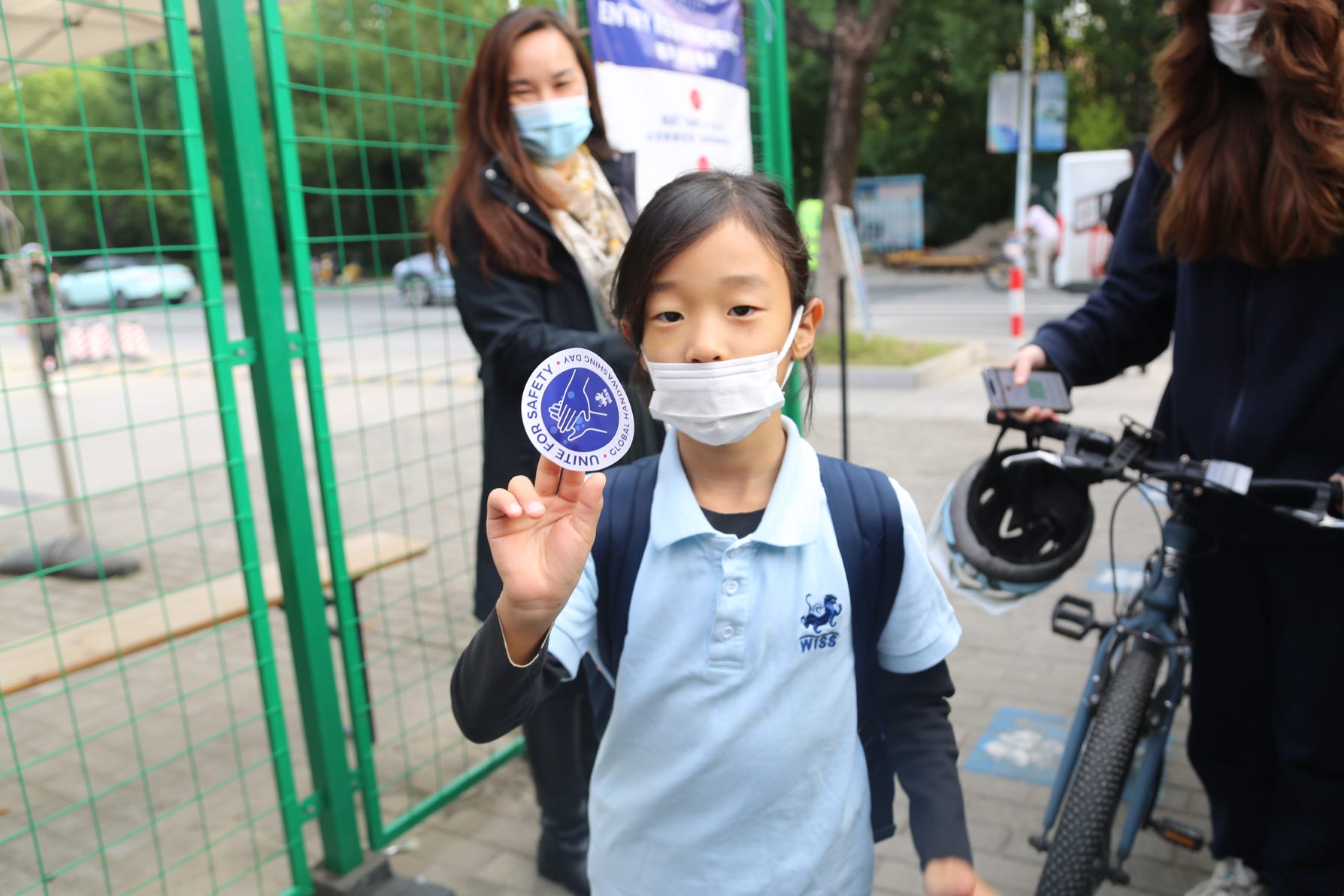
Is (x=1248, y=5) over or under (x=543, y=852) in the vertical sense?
over

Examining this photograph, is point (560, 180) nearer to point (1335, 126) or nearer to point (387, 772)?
point (1335, 126)

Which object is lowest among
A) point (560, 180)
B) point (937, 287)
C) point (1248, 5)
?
point (937, 287)

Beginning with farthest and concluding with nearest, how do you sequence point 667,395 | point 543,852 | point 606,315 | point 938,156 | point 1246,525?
point 938,156
point 543,852
point 606,315
point 1246,525
point 667,395

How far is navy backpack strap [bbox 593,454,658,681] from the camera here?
1444 millimetres

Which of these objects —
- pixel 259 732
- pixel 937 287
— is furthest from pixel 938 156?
pixel 259 732

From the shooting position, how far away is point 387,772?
3.37 meters

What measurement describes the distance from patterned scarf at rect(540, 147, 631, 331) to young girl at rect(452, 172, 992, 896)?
0.93 metres

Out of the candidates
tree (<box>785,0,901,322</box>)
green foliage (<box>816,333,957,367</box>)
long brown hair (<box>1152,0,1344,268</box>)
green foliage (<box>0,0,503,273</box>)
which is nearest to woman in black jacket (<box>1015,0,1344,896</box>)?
long brown hair (<box>1152,0,1344,268</box>)

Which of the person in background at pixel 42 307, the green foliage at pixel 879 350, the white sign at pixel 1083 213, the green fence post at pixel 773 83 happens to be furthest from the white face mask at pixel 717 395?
the white sign at pixel 1083 213

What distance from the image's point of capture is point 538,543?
120 centimetres

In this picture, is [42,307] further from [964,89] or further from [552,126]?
[964,89]

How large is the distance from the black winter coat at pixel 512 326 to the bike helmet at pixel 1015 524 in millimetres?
714

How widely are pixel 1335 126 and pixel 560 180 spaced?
1.57 meters

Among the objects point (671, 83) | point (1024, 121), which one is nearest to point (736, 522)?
point (671, 83)
